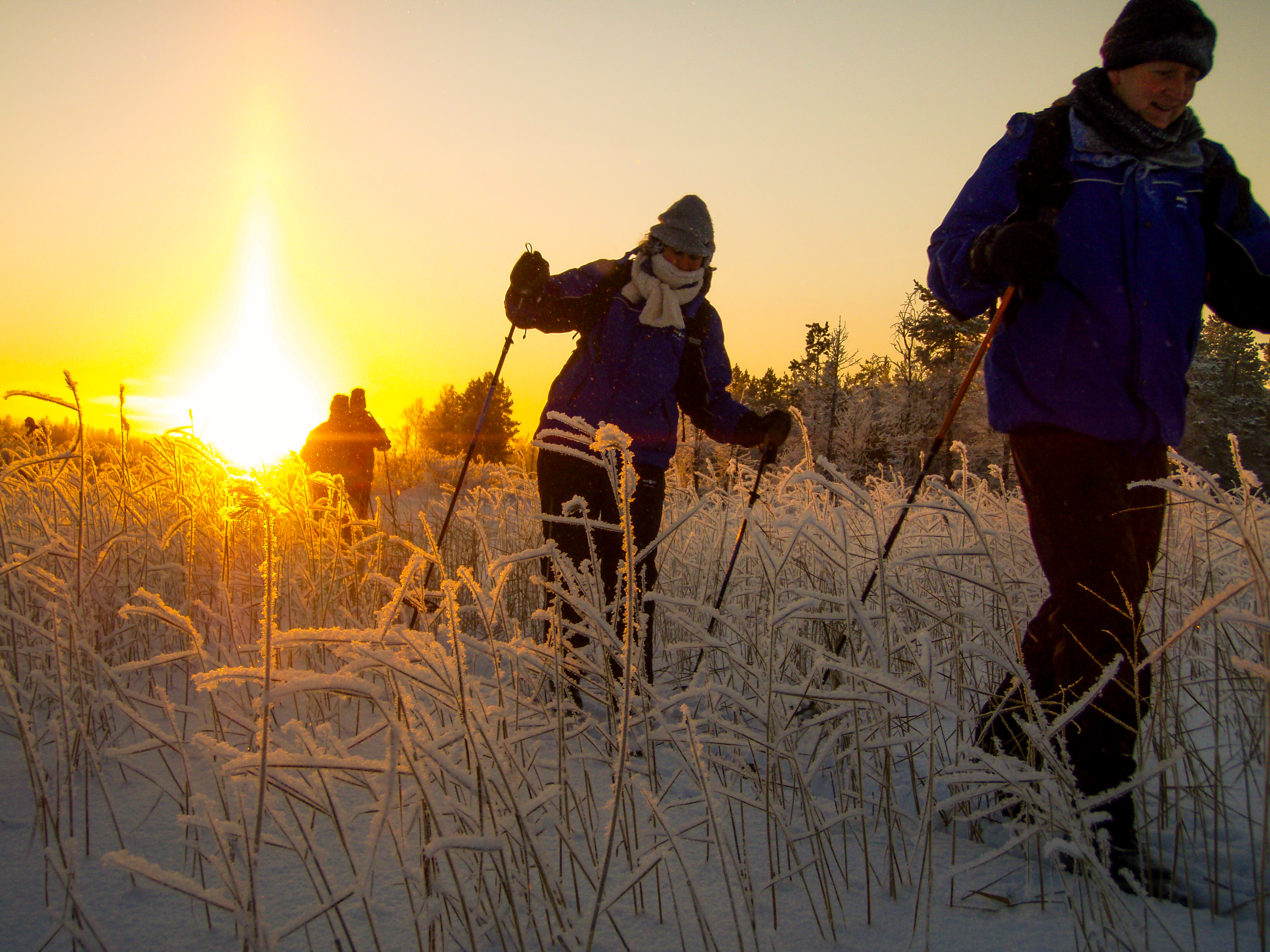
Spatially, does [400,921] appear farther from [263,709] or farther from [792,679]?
[792,679]

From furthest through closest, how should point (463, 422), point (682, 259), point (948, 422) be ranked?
point (463, 422)
point (682, 259)
point (948, 422)

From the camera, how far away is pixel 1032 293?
67.6 inches

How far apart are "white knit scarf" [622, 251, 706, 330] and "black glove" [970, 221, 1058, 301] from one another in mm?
1289

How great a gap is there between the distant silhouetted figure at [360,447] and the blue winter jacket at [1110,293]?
24.0ft

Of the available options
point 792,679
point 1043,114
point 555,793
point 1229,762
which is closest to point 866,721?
point 792,679

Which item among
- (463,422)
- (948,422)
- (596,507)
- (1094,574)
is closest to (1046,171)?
(948,422)

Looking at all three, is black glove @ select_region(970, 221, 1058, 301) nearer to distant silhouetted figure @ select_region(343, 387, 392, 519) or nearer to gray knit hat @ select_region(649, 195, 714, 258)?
gray knit hat @ select_region(649, 195, 714, 258)

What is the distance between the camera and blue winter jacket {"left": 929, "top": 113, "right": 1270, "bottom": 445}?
5.57 feet

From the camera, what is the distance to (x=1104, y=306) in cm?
171

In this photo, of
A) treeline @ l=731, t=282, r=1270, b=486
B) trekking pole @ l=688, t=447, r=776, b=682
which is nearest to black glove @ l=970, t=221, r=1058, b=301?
trekking pole @ l=688, t=447, r=776, b=682

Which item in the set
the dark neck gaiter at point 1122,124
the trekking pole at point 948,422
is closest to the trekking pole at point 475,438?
the trekking pole at point 948,422

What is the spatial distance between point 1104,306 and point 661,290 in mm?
1550

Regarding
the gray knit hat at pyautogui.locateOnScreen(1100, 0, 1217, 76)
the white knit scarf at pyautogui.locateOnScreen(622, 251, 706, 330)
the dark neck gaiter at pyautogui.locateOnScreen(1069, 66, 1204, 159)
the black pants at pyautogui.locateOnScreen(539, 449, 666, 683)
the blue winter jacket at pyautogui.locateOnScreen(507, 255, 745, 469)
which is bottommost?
the black pants at pyautogui.locateOnScreen(539, 449, 666, 683)

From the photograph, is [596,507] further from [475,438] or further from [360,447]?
[360,447]
